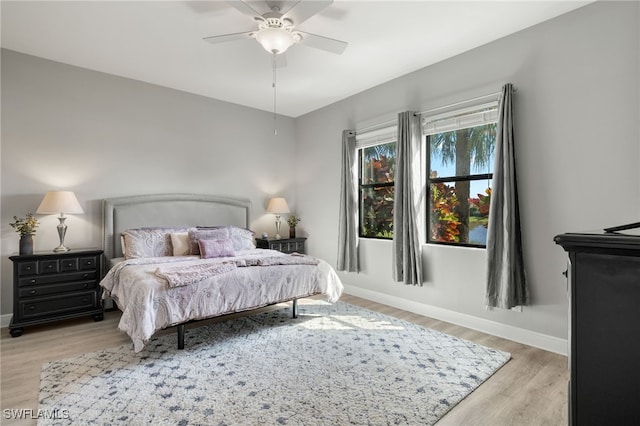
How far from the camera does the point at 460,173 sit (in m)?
3.60

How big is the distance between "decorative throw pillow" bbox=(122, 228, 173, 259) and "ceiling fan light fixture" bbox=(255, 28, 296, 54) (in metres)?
2.66

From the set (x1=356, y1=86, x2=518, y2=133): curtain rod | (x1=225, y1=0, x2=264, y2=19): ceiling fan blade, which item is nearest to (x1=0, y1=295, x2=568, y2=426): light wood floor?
(x1=356, y1=86, x2=518, y2=133): curtain rod

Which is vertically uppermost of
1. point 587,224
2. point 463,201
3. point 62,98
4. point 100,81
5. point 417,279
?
point 100,81

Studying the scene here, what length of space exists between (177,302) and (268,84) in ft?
10.0

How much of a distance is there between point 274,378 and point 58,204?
9.71 feet

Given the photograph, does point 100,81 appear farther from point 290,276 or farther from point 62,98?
point 290,276

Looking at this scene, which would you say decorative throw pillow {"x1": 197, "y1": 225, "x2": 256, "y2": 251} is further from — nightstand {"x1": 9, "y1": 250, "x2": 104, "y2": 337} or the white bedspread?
nightstand {"x1": 9, "y1": 250, "x2": 104, "y2": 337}

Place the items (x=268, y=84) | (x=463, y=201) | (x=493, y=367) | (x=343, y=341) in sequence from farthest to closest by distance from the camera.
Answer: (x=268, y=84) < (x=463, y=201) < (x=343, y=341) < (x=493, y=367)

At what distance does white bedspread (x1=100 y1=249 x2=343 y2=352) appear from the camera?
254 cm

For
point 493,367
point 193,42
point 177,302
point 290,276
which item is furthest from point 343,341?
point 193,42

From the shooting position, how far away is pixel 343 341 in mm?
3012

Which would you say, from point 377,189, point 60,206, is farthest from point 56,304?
point 377,189

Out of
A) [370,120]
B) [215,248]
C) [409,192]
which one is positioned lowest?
[215,248]

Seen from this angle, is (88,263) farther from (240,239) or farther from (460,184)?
(460,184)
